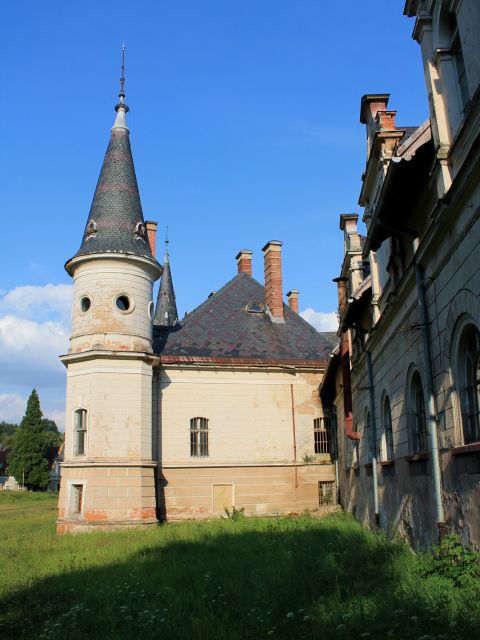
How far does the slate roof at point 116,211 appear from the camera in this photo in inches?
883

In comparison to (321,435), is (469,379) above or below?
below

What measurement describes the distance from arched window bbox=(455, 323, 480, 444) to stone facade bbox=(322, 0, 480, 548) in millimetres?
12

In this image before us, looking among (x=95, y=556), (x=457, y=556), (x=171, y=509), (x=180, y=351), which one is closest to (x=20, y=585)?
(x=95, y=556)

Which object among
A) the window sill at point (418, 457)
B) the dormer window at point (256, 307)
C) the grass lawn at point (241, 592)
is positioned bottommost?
the grass lawn at point (241, 592)

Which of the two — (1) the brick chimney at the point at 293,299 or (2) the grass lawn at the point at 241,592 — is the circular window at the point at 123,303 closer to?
(2) the grass lawn at the point at 241,592

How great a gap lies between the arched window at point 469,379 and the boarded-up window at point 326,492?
18.0 m

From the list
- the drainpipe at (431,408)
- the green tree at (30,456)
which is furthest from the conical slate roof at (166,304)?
the green tree at (30,456)

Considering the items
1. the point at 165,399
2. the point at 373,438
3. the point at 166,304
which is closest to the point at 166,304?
the point at 166,304

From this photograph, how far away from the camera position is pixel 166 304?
38469 mm

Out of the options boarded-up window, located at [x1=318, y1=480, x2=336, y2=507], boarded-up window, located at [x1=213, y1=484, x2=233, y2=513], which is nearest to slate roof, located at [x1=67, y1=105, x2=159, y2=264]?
boarded-up window, located at [x1=213, y1=484, x2=233, y2=513]

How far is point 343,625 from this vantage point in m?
5.89

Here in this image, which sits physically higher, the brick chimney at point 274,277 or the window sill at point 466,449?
the brick chimney at point 274,277

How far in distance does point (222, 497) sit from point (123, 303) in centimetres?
841

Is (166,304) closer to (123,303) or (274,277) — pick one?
(274,277)
